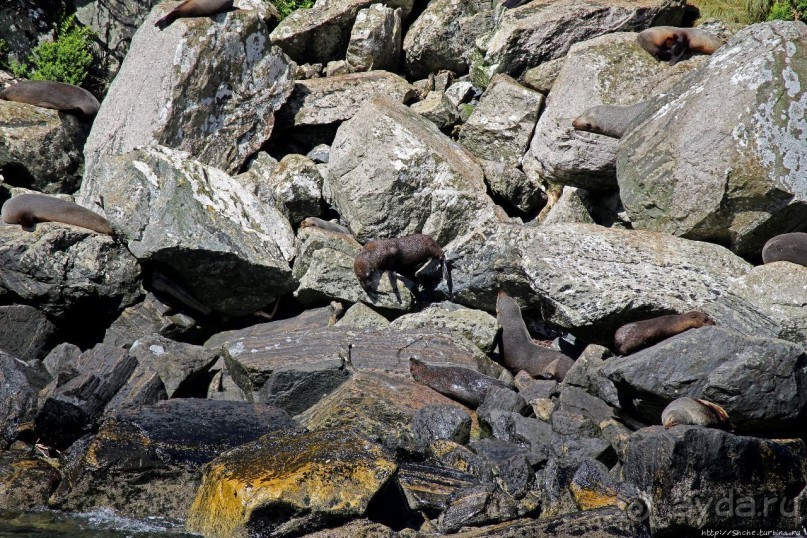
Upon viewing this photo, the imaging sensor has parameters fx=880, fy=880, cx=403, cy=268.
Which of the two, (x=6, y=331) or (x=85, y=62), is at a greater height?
(x=85, y=62)

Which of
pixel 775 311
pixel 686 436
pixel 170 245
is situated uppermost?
Result: pixel 170 245

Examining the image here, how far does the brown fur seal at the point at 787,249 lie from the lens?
9555 millimetres

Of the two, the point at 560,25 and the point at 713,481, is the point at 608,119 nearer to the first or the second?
the point at 560,25

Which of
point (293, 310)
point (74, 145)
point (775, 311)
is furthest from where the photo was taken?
point (74, 145)

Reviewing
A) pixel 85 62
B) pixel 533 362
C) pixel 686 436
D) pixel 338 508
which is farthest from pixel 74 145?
pixel 686 436

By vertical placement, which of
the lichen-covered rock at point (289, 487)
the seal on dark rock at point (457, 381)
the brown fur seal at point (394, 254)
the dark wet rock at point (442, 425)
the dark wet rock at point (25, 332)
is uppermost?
the lichen-covered rock at point (289, 487)

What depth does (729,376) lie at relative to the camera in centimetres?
772

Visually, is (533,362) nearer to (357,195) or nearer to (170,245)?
(357,195)

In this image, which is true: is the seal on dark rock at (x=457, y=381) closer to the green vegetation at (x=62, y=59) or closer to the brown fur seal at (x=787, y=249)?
the brown fur seal at (x=787, y=249)

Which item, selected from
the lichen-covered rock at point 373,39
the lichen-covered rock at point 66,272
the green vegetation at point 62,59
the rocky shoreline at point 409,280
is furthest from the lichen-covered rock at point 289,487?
the green vegetation at point 62,59

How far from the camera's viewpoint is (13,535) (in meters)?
6.62

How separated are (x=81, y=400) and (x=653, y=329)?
5764mm

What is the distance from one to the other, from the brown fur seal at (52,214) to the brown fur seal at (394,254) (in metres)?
3.37

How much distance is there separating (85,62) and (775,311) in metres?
12.9
